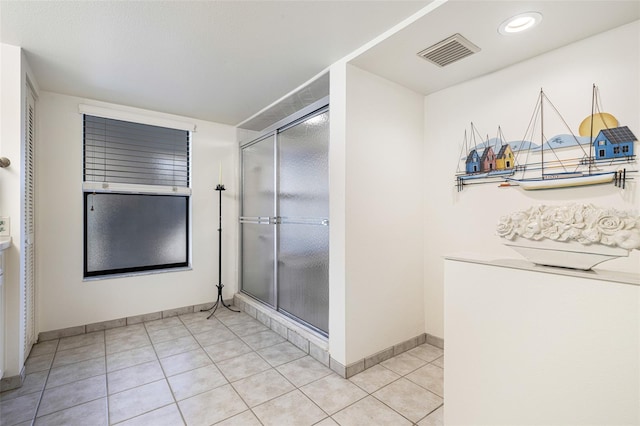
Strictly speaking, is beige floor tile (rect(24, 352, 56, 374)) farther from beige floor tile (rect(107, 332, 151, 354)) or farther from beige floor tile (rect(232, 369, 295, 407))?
beige floor tile (rect(232, 369, 295, 407))

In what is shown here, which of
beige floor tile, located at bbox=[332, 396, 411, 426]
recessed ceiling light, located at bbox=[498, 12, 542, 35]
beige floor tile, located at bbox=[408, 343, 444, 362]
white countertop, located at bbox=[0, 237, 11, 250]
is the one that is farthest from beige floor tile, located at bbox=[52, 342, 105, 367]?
recessed ceiling light, located at bbox=[498, 12, 542, 35]

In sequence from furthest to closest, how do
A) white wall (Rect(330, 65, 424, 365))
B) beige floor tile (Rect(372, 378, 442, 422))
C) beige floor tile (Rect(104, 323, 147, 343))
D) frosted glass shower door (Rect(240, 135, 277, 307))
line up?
frosted glass shower door (Rect(240, 135, 277, 307)) → beige floor tile (Rect(104, 323, 147, 343)) → white wall (Rect(330, 65, 424, 365)) → beige floor tile (Rect(372, 378, 442, 422))

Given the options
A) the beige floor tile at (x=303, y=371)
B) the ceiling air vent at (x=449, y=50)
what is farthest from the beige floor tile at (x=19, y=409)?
the ceiling air vent at (x=449, y=50)

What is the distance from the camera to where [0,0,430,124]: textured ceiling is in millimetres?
1770

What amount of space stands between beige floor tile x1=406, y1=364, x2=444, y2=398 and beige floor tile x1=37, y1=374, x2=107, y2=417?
2.24 metres

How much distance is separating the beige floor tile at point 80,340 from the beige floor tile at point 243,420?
1.96 meters

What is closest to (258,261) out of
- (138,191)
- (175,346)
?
(175,346)

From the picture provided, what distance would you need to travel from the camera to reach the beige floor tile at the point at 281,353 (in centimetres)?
251

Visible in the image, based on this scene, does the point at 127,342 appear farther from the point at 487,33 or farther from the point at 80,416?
the point at 487,33

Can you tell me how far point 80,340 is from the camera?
2.91 meters

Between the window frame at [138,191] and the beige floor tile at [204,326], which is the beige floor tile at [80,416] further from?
the window frame at [138,191]

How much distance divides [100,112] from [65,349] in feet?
7.88

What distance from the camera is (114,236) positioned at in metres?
3.35

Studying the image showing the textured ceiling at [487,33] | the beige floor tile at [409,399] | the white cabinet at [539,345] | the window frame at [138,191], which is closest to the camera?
the white cabinet at [539,345]
